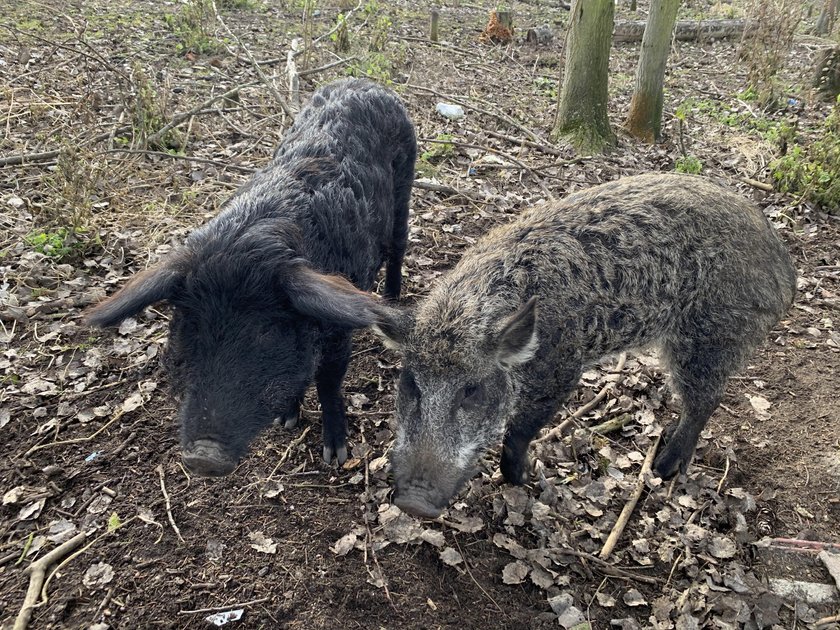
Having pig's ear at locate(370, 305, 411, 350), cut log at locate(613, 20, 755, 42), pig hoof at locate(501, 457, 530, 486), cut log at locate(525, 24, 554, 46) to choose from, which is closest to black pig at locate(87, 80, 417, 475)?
pig's ear at locate(370, 305, 411, 350)

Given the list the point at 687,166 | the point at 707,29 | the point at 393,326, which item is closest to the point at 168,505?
the point at 393,326

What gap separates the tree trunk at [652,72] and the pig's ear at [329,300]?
6956mm

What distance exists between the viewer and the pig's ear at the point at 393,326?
8.53 feet

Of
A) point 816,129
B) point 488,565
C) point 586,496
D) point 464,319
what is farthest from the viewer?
point 816,129

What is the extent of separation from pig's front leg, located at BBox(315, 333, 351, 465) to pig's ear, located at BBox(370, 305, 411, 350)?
0.37 metres

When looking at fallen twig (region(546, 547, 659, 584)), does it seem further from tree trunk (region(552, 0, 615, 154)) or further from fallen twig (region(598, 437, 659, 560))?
tree trunk (region(552, 0, 615, 154))

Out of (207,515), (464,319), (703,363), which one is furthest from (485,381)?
(207,515)

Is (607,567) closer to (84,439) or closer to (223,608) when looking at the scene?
(223,608)

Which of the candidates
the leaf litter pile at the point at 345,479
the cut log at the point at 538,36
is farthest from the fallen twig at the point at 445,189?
the cut log at the point at 538,36

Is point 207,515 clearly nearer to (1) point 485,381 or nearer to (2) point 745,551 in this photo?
(1) point 485,381

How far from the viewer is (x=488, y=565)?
3080mm

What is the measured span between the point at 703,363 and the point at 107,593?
3.56 m

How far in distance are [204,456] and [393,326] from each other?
3.48 ft

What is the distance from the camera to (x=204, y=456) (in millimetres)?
2475
